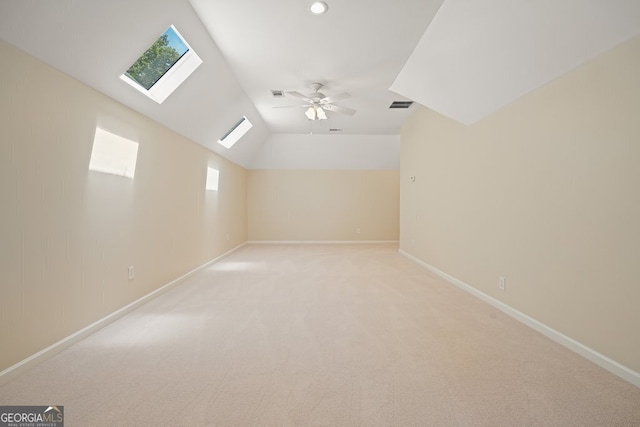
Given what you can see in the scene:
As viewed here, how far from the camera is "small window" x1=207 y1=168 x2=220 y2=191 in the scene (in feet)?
19.3

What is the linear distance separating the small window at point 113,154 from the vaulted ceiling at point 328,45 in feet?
1.35

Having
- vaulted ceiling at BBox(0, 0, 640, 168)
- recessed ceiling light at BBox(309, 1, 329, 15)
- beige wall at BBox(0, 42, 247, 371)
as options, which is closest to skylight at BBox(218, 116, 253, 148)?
vaulted ceiling at BBox(0, 0, 640, 168)

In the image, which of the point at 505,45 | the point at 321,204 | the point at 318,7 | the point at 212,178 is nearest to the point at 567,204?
the point at 505,45

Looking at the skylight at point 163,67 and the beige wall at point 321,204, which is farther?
the beige wall at point 321,204

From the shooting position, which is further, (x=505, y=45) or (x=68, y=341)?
(x=505, y=45)

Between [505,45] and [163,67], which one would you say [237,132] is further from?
[505,45]

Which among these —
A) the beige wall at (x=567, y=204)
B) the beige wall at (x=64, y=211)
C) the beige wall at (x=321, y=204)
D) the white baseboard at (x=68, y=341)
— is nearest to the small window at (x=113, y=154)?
the beige wall at (x=64, y=211)

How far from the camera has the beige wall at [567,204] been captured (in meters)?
2.05

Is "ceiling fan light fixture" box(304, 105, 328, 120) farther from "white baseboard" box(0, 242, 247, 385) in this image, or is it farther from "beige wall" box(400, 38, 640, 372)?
"white baseboard" box(0, 242, 247, 385)

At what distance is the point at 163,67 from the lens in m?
3.45

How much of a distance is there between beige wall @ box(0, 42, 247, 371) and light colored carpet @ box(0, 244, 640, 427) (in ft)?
1.08

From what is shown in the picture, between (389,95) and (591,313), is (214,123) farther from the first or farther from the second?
(591,313)

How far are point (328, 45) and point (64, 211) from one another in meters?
3.06

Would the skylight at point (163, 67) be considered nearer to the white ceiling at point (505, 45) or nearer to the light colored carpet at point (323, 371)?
the light colored carpet at point (323, 371)
